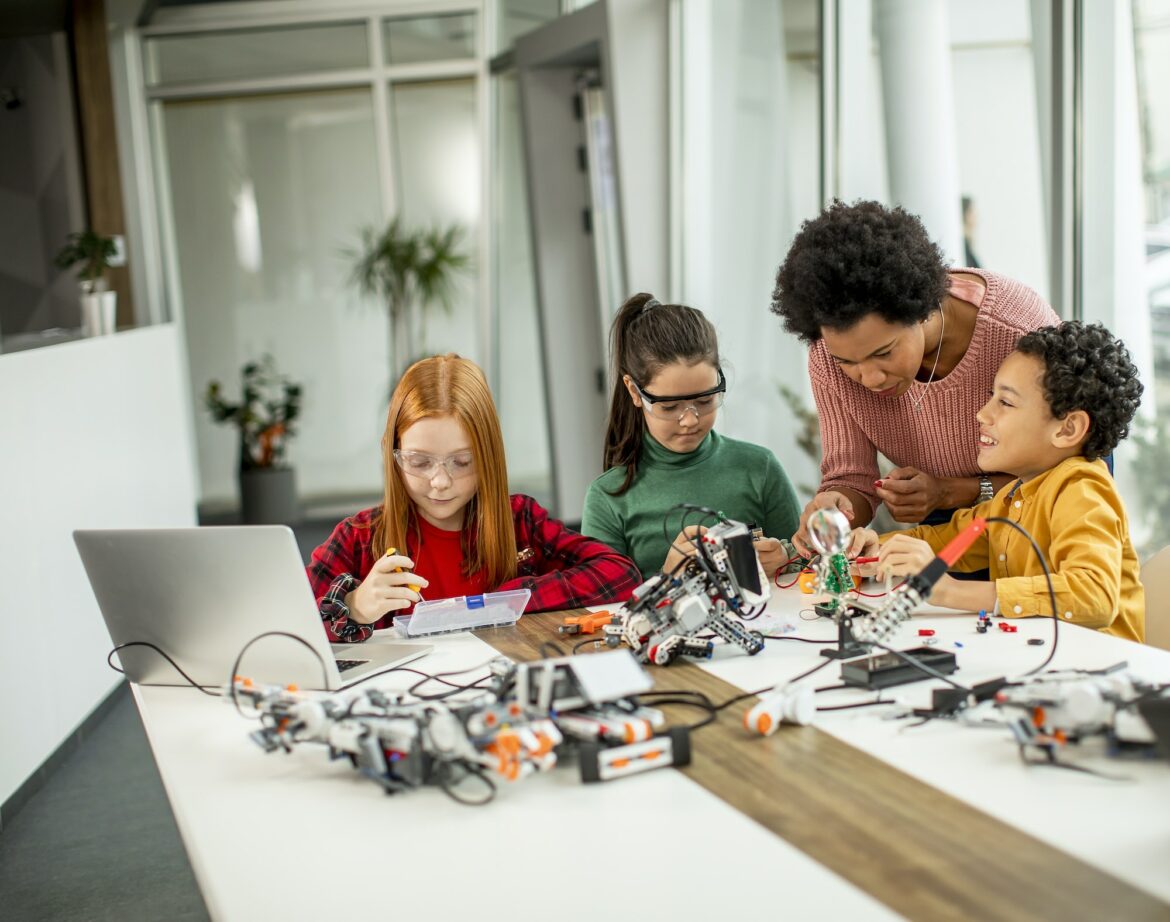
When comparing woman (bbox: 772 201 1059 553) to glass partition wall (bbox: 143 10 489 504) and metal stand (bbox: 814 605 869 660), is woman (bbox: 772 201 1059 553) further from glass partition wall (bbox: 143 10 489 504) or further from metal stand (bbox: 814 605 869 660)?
glass partition wall (bbox: 143 10 489 504)

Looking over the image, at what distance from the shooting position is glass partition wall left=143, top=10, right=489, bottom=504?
7570 millimetres

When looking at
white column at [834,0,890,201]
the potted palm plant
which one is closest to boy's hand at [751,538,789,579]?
white column at [834,0,890,201]

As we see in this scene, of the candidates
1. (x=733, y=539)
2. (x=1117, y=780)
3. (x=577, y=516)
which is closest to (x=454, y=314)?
(x=577, y=516)

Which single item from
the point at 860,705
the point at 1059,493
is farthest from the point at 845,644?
the point at 1059,493

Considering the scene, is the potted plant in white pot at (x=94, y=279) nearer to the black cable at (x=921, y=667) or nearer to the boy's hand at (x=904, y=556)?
the boy's hand at (x=904, y=556)

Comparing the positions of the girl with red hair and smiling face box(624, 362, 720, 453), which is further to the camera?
smiling face box(624, 362, 720, 453)

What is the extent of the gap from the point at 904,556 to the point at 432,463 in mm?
835

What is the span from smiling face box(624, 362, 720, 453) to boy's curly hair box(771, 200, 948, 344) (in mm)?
327

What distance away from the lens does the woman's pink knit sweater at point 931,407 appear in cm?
229

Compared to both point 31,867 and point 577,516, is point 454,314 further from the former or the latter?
point 31,867

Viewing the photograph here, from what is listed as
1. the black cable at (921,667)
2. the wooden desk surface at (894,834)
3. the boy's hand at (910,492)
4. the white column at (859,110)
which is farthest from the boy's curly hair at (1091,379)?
the white column at (859,110)

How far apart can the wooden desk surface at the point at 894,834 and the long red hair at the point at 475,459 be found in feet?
2.64

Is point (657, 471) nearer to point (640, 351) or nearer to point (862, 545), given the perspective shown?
point (640, 351)

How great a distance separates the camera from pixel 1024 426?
205cm
